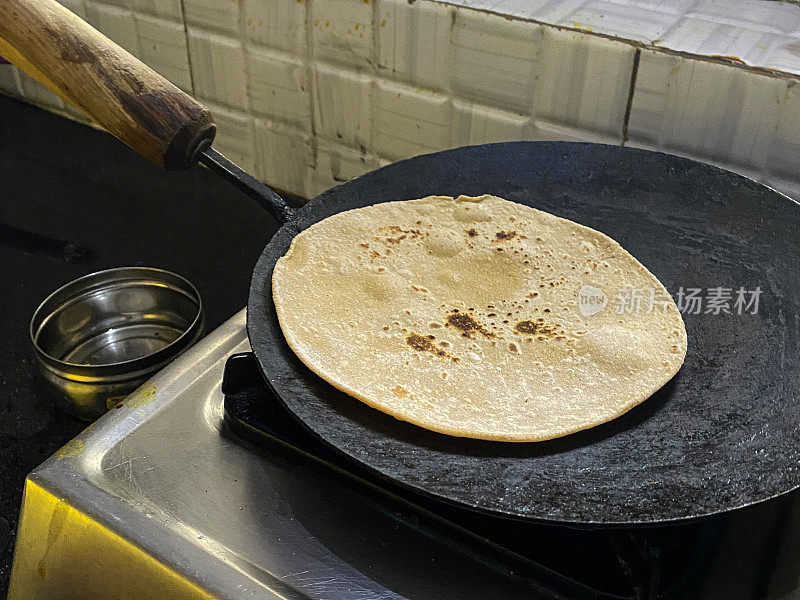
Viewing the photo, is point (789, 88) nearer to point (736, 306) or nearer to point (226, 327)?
point (736, 306)

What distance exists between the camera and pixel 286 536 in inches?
26.7

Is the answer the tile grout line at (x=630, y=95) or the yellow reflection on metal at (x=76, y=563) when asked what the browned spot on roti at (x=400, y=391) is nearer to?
the yellow reflection on metal at (x=76, y=563)

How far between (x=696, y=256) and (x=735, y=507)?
375 mm

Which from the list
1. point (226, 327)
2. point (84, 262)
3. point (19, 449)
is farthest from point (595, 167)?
point (84, 262)

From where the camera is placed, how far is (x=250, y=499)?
710 mm

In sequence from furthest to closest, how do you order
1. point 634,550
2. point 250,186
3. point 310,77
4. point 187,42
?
point 187,42 → point 310,77 → point 250,186 → point 634,550

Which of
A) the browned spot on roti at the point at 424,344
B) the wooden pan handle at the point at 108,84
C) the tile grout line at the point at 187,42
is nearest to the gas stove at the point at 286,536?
the browned spot on roti at the point at 424,344

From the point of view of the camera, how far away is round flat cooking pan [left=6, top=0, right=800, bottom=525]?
57cm

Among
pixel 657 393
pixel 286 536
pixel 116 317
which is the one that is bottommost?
pixel 116 317

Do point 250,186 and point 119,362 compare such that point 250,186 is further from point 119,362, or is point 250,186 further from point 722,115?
point 722,115

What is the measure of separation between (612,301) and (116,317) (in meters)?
0.78

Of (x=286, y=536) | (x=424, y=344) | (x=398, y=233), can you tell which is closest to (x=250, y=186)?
(x=398, y=233)

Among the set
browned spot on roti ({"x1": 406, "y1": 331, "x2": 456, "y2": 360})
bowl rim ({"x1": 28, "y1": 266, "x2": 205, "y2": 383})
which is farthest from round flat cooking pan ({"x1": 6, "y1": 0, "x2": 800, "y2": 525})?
bowl rim ({"x1": 28, "y1": 266, "x2": 205, "y2": 383})

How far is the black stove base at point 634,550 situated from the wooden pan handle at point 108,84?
Result: 1.20ft
